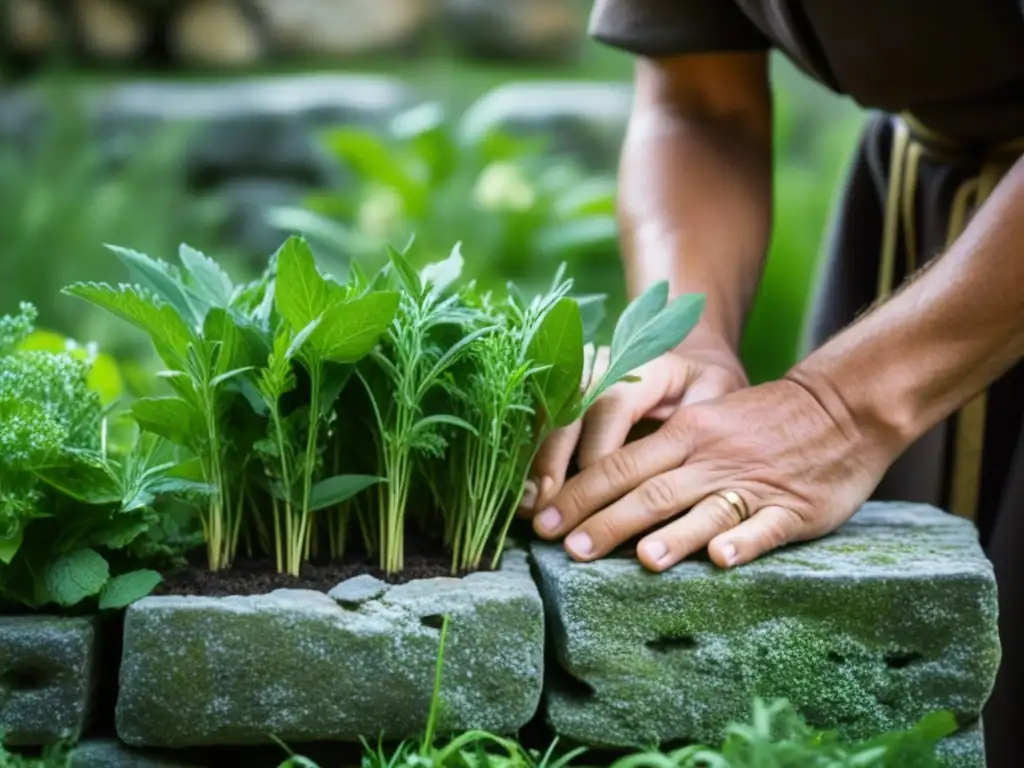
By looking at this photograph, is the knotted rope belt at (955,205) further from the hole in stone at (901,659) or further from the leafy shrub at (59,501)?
the leafy shrub at (59,501)

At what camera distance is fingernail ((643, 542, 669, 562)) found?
1154mm

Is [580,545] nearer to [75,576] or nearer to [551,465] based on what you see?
[551,465]

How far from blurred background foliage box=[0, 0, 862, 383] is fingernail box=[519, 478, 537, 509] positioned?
2.31m

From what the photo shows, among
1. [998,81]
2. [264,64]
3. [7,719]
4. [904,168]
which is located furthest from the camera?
[264,64]

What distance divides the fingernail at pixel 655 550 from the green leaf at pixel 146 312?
17.6 inches

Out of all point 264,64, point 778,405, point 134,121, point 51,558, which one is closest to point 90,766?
point 51,558

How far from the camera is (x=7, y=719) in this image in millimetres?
1086

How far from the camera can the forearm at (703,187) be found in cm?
166

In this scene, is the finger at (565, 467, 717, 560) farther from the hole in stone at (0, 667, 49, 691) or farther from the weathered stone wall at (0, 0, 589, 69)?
the weathered stone wall at (0, 0, 589, 69)

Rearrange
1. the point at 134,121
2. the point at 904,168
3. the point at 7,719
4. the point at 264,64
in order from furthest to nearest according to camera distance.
Answer: the point at 264,64, the point at 134,121, the point at 904,168, the point at 7,719

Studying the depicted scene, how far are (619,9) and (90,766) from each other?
1182 millimetres

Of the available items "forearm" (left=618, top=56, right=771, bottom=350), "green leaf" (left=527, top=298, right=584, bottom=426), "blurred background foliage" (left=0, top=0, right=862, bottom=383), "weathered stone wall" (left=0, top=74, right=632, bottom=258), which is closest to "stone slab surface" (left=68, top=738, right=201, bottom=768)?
"green leaf" (left=527, top=298, right=584, bottom=426)

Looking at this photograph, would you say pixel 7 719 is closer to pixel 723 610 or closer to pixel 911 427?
pixel 723 610

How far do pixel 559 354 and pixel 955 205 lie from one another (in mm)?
835
